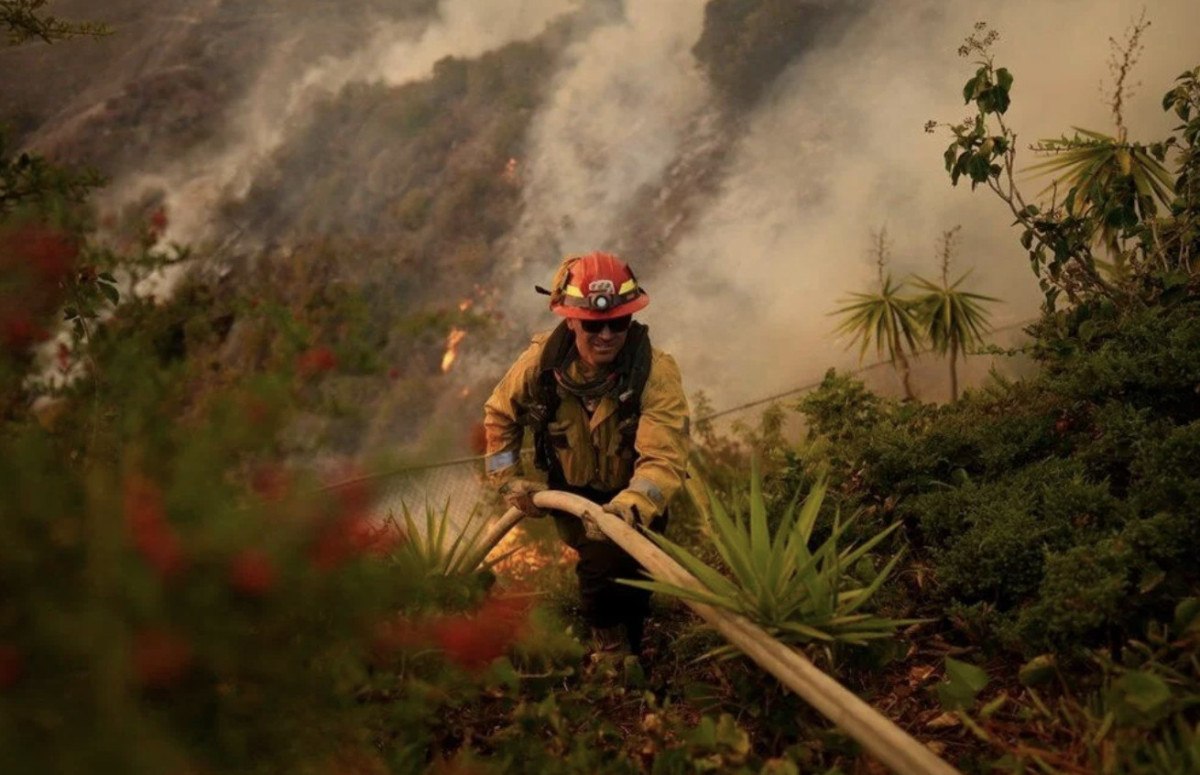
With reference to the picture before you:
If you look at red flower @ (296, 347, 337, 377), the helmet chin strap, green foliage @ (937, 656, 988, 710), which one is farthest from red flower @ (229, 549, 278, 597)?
the helmet chin strap

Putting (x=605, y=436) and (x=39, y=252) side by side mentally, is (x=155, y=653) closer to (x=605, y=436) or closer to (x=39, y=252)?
(x=39, y=252)

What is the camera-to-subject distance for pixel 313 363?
162 centimetres

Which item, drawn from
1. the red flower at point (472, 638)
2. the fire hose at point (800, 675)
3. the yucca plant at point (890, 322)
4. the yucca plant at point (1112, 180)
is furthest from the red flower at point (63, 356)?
the yucca plant at point (890, 322)

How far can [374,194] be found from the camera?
1553 cm

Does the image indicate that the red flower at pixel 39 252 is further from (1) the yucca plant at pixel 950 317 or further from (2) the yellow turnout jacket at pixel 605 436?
(1) the yucca plant at pixel 950 317

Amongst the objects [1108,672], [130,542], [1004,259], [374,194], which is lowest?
[1108,672]

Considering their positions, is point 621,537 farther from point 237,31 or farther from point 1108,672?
point 237,31

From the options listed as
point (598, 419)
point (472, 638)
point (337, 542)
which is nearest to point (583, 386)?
point (598, 419)

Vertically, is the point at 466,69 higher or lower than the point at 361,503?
higher

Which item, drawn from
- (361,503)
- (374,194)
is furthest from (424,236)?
(361,503)

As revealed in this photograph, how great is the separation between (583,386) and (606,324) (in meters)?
0.30

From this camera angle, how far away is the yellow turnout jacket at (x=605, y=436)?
11.5 feet

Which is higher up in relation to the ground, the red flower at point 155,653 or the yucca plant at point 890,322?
the yucca plant at point 890,322

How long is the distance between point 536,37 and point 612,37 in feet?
5.46
